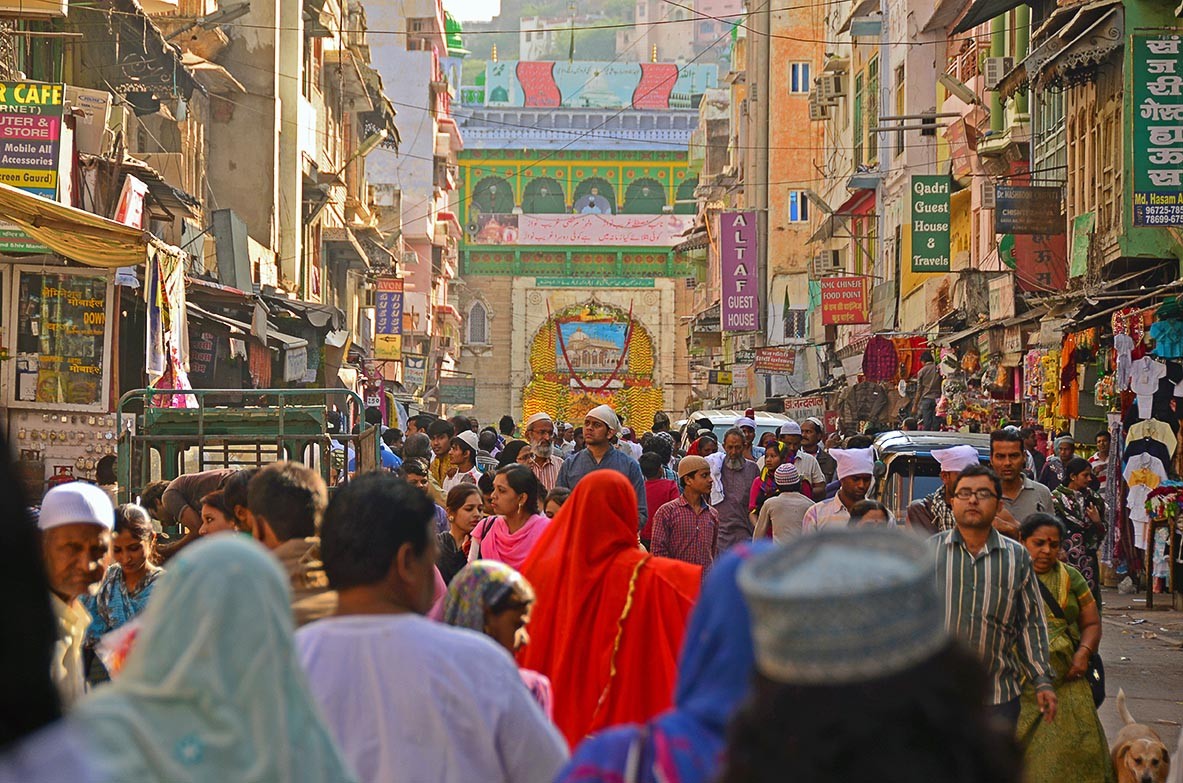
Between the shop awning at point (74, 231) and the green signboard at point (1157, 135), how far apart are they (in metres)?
7.85

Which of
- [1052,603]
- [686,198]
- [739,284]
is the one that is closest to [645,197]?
[686,198]

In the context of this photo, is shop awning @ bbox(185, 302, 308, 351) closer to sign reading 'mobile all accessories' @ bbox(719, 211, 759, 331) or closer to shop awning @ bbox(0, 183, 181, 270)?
shop awning @ bbox(0, 183, 181, 270)

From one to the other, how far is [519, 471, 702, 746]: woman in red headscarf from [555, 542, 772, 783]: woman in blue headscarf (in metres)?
2.23

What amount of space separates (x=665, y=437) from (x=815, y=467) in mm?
2696

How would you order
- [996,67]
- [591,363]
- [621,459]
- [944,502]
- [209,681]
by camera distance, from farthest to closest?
[591,363], [996,67], [621,459], [944,502], [209,681]

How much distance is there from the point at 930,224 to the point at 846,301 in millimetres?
8556

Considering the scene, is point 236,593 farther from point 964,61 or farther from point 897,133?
point 897,133

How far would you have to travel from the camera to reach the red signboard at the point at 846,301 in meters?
32.5

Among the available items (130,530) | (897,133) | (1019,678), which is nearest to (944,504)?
(1019,678)

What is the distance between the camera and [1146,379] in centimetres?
1440

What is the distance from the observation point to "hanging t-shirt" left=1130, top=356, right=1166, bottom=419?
14.3m

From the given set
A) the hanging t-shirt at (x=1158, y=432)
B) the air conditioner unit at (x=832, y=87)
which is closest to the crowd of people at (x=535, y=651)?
the hanging t-shirt at (x=1158, y=432)

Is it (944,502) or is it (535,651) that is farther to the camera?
(944,502)

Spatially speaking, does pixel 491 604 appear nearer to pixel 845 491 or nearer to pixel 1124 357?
pixel 845 491
